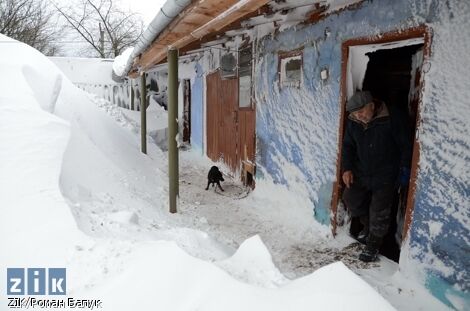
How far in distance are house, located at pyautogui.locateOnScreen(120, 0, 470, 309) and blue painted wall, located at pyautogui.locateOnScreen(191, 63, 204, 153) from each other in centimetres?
238

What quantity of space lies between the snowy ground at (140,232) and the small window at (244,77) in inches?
63.1

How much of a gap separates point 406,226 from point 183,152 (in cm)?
854

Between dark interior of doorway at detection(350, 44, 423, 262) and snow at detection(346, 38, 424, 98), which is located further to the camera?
dark interior of doorway at detection(350, 44, 423, 262)

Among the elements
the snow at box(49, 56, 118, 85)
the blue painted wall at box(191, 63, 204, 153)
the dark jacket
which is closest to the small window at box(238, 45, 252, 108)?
the blue painted wall at box(191, 63, 204, 153)

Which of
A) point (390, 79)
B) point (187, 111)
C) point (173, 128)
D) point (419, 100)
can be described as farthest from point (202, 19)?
point (187, 111)

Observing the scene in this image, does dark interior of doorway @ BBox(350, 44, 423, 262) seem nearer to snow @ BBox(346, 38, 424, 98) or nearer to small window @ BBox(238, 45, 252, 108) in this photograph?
snow @ BBox(346, 38, 424, 98)

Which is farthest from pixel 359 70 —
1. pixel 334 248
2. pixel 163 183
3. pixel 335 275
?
pixel 163 183

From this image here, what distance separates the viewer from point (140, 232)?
3.20 m

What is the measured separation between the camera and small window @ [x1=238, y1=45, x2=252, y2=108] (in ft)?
21.0

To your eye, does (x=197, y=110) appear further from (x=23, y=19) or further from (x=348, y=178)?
(x=23, y=19)

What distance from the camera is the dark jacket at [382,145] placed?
3.39m

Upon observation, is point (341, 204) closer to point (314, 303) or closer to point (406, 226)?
point (406, 226)

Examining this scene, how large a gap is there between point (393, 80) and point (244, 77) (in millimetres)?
2838

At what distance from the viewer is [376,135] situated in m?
3.45
